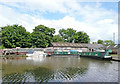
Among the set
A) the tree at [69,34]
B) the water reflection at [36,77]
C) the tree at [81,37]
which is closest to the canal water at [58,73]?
the water reflection at [36,77]

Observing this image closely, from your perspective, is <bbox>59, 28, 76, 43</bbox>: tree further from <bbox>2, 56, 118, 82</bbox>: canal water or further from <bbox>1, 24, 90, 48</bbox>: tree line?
<bbox>2, 56, 118, 82</bbox>: canal water

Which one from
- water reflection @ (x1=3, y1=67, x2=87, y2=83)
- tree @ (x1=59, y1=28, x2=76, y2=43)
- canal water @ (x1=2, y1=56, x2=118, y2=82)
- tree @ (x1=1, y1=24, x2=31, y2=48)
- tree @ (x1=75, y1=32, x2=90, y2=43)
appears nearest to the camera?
water reflection @ (x1=3, y1=67, x2=87, y2=83)

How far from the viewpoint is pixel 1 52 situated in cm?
5044

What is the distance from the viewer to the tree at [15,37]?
6034 cm

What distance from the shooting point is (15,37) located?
62500 mm

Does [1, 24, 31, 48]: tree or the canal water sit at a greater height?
[1, 24, 31, 48]: tree

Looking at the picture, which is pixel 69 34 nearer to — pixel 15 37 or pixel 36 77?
pixel 15 37

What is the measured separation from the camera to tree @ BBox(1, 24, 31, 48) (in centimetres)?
6034

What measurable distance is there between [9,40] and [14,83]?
2109 inches

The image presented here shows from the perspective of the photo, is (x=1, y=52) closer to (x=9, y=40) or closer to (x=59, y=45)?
(x=9, y=40)

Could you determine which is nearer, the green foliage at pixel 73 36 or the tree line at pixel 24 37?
the tree line at pixel 24 37

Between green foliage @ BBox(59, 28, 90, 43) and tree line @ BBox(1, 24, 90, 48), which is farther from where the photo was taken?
green foliage @ BBox(59, 28, 90, 43)

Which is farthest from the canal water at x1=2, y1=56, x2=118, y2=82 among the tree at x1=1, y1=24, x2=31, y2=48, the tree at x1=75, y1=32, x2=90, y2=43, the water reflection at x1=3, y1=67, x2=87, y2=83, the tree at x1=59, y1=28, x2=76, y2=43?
the tree at x1=59, y1=28, x2=76, y2=43

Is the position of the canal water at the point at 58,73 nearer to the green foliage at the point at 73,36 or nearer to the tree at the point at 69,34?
the green foliage at the point at 73,36
